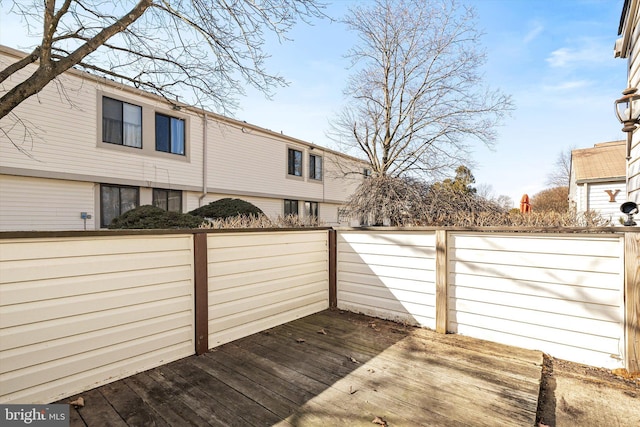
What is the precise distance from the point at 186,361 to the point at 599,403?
343 cm

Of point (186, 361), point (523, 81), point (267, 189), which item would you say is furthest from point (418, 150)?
point (186, 361)

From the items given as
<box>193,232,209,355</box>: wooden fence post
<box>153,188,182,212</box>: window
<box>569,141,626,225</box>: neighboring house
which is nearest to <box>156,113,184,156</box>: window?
<box>153,188,182,212</box>: window

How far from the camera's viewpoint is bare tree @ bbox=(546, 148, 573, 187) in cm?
2448

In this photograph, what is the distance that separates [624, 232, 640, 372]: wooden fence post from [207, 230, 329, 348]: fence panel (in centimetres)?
329

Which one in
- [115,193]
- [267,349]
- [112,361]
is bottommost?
[267,349]

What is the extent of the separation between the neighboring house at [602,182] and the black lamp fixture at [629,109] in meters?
8.06

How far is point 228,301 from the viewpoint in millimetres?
3393

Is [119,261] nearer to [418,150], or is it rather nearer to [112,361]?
[112,361]

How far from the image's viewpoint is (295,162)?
1468 centimetres

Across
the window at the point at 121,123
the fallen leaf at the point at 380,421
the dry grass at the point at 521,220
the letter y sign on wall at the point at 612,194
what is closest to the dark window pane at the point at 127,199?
the window at the point at 121,123

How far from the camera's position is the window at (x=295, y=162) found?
14.4 m

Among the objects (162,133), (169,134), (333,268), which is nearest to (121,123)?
(162,133)

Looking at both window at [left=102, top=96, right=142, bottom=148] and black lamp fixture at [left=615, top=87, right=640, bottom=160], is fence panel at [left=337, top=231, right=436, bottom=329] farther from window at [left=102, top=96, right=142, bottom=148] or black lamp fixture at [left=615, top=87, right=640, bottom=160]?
window at [left=102, top=96, right=142, bottom=148]

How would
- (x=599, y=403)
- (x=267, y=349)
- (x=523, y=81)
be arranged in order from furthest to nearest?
(x=523, y=81) < (x=267, y=349) < (x=599, y=403)
